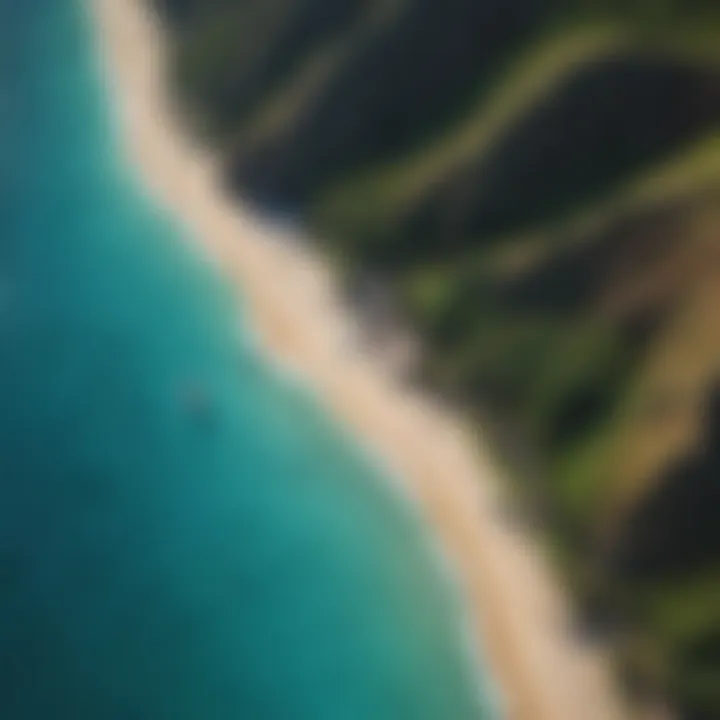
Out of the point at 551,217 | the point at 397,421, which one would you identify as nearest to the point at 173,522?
the point at 397,421

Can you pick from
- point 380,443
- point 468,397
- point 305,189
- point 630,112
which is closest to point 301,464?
point 380,443

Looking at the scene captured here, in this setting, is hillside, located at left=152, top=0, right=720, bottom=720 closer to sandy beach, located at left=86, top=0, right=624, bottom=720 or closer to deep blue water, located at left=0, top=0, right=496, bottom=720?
sandy beach, located at left=86, top=0, right=624, bottom=720

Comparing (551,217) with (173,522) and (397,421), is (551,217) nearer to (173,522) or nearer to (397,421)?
(397,421)

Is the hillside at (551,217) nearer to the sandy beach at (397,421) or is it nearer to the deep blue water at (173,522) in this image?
the sandy beach at (397,421)

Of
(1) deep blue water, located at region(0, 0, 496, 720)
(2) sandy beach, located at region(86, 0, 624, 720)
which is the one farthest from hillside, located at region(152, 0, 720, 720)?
(1) deep blue water, located at region(0, 0, 496, 720)

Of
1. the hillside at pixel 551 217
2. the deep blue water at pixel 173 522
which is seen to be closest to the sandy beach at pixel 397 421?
the deep blue water at pixel 173 522

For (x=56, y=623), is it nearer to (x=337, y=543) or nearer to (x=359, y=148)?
(x=337, y=543)
